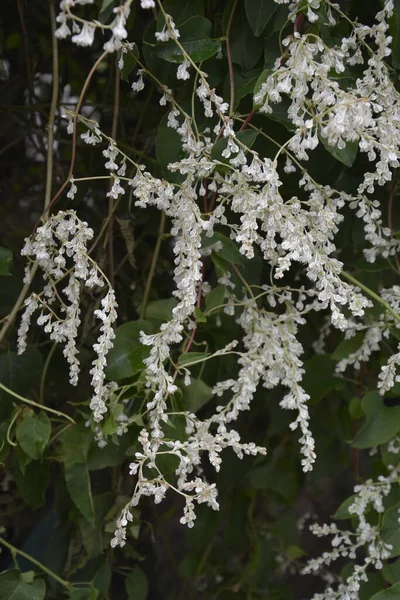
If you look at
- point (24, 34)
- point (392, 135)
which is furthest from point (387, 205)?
point (24, 34)

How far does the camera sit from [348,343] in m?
1.05

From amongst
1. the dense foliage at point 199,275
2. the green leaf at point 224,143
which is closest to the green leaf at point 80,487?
the dense foliage at point 199,275

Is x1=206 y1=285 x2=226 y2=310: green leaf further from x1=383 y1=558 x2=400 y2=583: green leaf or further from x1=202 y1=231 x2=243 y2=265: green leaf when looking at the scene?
x1=383 y1=558 x2=400 y2=583: green leaf

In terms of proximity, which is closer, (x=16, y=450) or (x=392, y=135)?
(x=392, y=135)

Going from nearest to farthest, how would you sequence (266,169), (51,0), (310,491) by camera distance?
(266,169), (51,0), (310,491)

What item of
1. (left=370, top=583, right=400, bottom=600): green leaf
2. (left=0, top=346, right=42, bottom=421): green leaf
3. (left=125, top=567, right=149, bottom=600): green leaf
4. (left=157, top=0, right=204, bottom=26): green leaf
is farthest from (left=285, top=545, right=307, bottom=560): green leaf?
(left=157, top=0, right=204, bottom=26): green leaf

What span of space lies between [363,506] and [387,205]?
43cm

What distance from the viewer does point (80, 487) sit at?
3.05ft

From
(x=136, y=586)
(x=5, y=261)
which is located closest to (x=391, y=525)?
(x=136, y=586)

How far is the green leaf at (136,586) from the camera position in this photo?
Answer: 119 centimetres

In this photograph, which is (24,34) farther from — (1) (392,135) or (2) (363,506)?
(2) (363,506)

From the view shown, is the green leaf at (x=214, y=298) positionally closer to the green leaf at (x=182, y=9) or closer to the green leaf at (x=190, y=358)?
the green leaf at (x=190, y=358)

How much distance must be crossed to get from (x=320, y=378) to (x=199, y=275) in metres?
0.44

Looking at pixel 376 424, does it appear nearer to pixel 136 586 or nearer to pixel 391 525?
pixel 391 525
